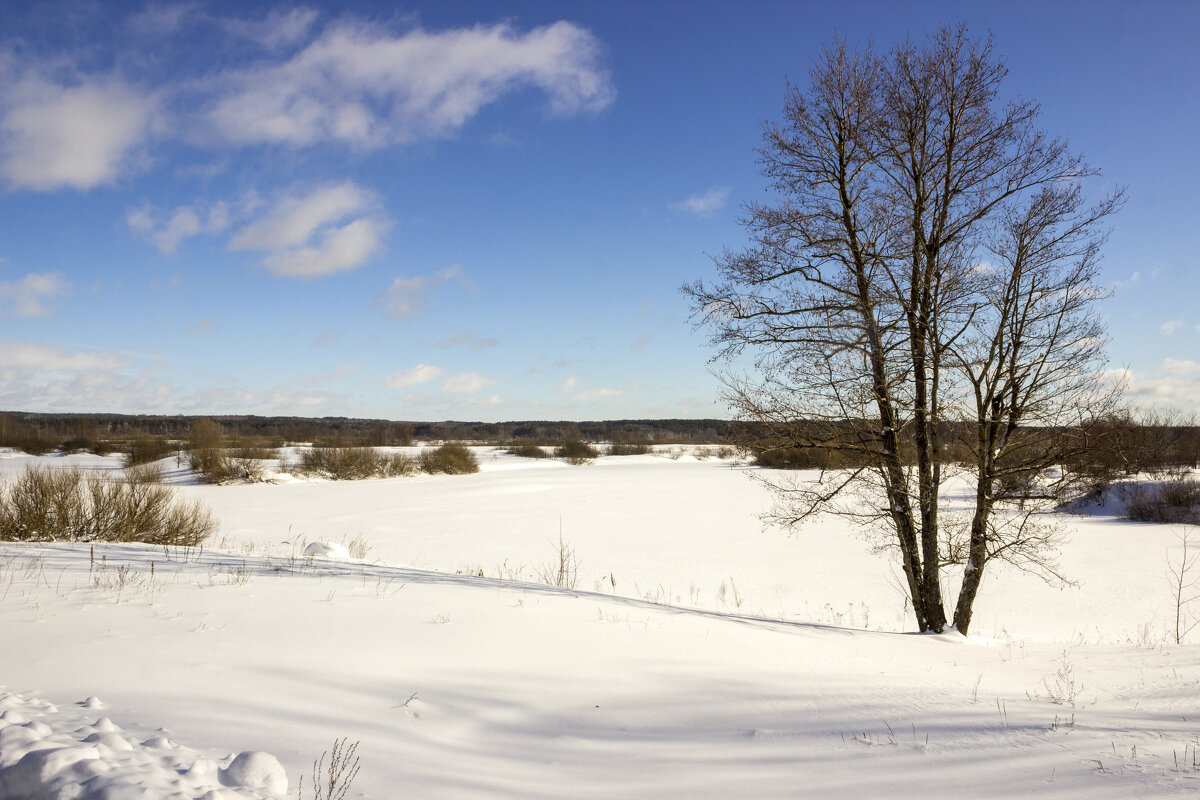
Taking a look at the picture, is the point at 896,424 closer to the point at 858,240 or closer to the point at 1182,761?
the point at 858,240

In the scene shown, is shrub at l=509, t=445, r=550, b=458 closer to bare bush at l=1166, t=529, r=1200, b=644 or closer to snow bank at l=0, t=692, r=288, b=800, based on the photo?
bare bush at l=1166, t=529, r=1200, b=644

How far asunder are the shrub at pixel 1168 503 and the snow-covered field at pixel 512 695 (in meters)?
21.9

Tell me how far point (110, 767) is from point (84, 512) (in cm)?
1262

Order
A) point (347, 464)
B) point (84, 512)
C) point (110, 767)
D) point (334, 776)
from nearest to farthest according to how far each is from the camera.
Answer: point (110, 767)
point (334, 776)
point (84, 512)
point (347, 464)

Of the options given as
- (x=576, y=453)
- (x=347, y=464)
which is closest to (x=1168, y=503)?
(x=347, y=464)

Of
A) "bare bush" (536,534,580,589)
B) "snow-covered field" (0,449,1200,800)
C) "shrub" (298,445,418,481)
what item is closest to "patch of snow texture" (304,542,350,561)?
"snow-covered field" (0,449,1200,800)

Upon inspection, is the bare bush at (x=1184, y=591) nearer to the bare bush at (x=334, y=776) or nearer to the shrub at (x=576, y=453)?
the bare bush at (x=334, y=776)

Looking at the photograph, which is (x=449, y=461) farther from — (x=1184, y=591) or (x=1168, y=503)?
(x=1184, y=591)

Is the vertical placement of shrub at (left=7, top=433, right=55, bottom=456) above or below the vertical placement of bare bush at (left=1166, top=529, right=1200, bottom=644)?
above

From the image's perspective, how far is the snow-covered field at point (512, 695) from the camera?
3107 mm

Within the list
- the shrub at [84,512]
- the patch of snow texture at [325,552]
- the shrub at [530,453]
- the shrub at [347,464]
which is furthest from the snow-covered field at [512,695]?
the shrub at [530,453]

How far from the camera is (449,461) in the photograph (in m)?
47.5

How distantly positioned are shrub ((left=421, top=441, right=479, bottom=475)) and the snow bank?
4504 centimetres

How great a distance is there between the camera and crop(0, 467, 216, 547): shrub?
11766mm
